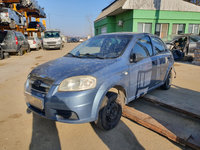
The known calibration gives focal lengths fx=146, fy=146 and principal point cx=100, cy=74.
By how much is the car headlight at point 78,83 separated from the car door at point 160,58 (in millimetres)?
1985

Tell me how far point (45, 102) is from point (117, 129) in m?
1.32

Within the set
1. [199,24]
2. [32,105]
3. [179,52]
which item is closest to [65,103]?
[32,105]

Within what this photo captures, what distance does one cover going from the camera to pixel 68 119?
2.09 m

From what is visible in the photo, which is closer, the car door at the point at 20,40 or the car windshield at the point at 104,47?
the car windshield at the point at 104,47

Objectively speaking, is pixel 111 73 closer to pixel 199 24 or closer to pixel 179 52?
pixel 179 52

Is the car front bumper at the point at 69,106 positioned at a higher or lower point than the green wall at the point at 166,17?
lower

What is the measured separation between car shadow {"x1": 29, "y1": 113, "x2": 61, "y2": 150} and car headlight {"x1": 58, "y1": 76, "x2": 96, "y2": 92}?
35.0 inches

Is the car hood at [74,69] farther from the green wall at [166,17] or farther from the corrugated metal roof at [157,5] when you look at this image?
the green wall at [166,17]

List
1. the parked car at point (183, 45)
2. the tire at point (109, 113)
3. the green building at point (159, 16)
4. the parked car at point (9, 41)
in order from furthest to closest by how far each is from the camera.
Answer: the green building at point (159, 16)
the parked car at point (9, 41)
the parked car at point (183, 45)
the tire at point (109, 113)

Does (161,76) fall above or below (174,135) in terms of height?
above

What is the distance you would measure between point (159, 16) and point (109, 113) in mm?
14752

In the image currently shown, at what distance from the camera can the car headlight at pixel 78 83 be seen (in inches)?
81.6

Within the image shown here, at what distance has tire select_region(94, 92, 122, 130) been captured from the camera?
230cm

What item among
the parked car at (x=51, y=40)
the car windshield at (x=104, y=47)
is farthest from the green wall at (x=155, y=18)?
the car windshield at (x=104, y=47)
